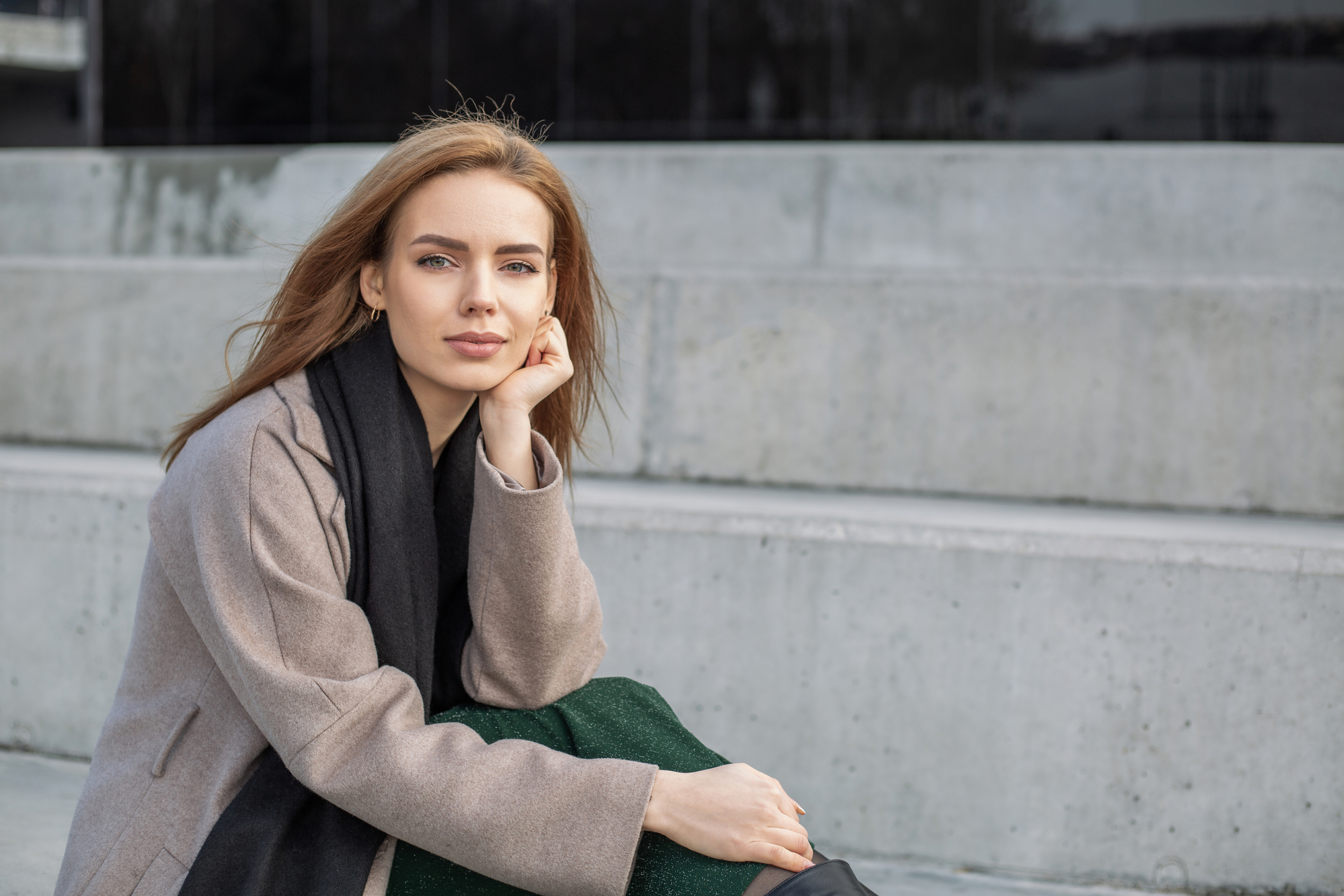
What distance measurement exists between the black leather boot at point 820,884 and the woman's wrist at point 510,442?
730 mm

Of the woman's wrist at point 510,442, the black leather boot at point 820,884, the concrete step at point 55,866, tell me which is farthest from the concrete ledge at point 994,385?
the black leather boot at point 820,884

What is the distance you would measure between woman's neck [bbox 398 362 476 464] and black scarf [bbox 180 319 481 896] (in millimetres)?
27

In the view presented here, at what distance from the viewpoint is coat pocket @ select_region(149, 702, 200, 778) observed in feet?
5.11

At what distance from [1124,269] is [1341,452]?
1.49m

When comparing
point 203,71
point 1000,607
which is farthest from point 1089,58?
point 203,71

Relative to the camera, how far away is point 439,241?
1678mm

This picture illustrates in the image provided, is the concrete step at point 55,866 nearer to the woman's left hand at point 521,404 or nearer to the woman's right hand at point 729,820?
the woman's right hand at point 729,820

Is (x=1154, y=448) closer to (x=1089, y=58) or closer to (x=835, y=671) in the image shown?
(x=835, y=671)

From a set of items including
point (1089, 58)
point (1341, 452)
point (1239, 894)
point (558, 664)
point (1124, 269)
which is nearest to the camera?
point (558, 664)

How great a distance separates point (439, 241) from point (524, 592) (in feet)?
1.88

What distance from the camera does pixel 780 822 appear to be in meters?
1.48

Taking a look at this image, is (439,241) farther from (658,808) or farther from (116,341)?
(116,341)

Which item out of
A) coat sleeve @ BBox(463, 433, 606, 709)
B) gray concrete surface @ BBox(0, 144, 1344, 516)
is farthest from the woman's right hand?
gray concrete surface @ BBox(0, 144, 1344, 516)

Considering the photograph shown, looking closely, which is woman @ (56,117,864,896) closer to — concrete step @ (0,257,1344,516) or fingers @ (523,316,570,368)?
fingers @ (523,316,570,368)
